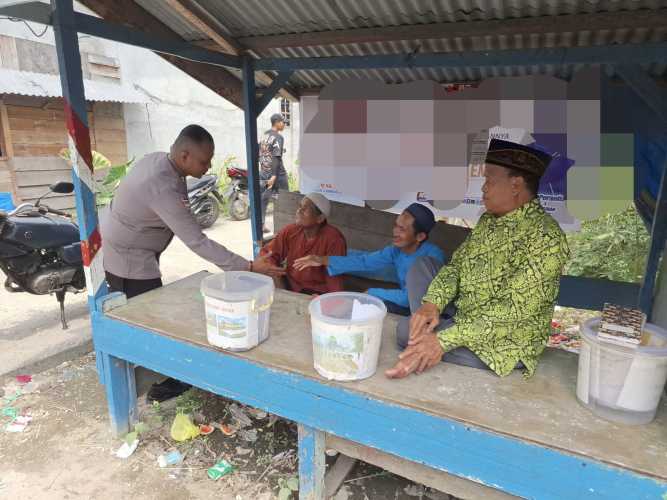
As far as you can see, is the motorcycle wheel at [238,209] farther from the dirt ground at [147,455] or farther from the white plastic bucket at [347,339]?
the white plastic bucket at [347,339]

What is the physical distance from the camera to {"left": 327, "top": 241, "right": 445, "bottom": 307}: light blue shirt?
9.47 ft

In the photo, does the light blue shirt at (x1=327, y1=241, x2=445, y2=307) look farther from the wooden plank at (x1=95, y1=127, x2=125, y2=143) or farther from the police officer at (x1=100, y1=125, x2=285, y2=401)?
the wooden plank at (x1=95, y1=127, x2=125, y2=143)

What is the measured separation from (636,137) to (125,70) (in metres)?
9.99

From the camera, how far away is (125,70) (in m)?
10.1

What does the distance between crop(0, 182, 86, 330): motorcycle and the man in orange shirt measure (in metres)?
1.68

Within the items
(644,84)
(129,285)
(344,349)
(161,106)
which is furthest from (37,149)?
(644,84)

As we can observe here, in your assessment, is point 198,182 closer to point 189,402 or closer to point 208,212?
point 208,212

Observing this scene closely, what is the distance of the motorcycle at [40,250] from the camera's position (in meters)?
3.47

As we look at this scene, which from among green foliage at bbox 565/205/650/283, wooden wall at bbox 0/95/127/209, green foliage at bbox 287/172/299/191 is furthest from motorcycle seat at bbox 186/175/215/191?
green foliage at bbox 565/205/650/283

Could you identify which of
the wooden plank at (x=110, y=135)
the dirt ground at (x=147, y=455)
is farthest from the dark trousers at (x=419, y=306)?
the wooden plank at (x=110, y=135)

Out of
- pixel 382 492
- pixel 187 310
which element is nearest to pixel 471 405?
pixel 382 492

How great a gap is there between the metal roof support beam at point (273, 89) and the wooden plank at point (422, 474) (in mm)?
3093

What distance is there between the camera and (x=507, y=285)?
1.83m

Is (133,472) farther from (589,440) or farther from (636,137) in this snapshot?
(636,137)
